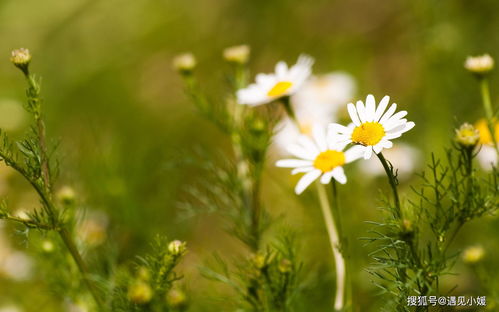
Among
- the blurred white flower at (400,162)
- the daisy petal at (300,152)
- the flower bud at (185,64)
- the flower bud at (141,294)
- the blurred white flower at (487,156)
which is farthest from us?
the blurred white flower at (400,162)

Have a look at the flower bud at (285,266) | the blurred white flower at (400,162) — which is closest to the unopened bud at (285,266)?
the flower bud at (285,266)

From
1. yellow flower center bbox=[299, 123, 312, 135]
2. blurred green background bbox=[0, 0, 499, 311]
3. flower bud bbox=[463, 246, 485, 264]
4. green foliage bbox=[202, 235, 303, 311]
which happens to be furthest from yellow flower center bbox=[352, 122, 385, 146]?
yellow flower center bbox=[299, 123, 312, 135]

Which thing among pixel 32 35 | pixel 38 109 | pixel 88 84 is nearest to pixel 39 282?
pixel 38 109

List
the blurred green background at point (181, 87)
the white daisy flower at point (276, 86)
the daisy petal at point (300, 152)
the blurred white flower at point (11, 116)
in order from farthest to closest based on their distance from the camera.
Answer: the blurred white flower at point (11, 116) → the blurred green background at point (181, 87) → the white daisy flower at point (276, 86) → the daisy petal at point (300, 152)

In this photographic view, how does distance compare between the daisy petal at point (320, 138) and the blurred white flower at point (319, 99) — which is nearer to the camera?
the daisy petal at point (320, 138)

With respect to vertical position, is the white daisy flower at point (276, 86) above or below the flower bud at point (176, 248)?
above

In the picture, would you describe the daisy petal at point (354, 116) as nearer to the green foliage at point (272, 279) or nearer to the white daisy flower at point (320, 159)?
the white daisy flower at point (320, 159)

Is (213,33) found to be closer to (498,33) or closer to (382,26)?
(382,26)
